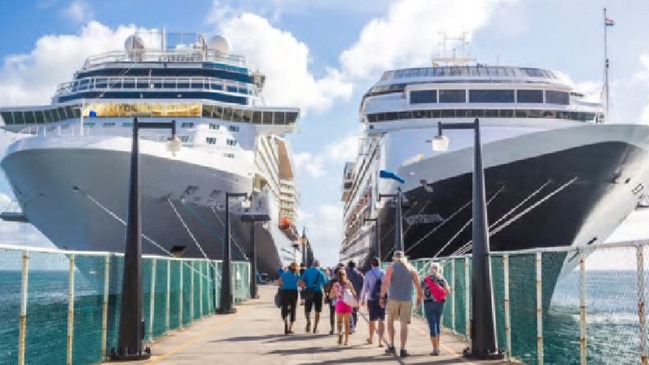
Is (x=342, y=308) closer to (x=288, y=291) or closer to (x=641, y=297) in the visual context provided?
(x=288, y=291)

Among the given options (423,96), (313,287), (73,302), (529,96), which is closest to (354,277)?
(313,287)

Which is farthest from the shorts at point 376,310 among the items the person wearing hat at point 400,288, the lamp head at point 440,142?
the lamp head at point 440,142

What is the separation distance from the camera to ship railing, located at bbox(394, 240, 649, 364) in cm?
813

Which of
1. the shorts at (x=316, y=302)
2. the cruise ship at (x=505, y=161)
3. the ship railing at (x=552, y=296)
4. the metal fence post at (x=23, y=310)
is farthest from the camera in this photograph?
the cruise ship at (x=505, y=161)

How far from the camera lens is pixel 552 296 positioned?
14.4 m

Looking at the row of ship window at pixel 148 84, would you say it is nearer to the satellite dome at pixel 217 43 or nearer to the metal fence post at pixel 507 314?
the satellite dome at pixel 217 43

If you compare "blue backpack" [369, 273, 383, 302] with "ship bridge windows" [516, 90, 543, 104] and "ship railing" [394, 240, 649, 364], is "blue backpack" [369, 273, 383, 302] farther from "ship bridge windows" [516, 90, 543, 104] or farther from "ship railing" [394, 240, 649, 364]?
"ship bridge windows" [516, 90, 543, 104]

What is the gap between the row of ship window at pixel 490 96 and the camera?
3584 centimetres

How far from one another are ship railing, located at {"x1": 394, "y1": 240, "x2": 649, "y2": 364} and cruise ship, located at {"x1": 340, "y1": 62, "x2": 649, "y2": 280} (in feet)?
3.35

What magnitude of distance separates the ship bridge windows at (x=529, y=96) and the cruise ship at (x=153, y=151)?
1023 centimetres

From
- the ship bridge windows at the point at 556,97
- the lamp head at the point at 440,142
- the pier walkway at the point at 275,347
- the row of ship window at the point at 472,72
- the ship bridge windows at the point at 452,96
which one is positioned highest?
the row of ship window at the point at 472,72

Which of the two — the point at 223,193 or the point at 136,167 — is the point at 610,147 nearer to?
the point at 223,193

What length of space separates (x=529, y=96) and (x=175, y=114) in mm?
15748

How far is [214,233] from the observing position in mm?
32406
